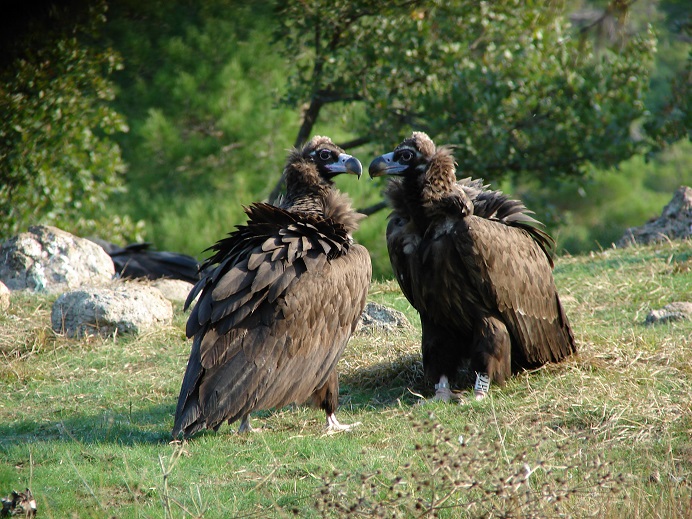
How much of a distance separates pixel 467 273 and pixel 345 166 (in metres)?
1.17

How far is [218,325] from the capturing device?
15.7ft

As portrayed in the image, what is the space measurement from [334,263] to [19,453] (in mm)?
2122

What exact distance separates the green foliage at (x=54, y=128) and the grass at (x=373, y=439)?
4431 millimetres

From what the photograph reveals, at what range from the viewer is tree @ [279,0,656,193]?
11891 mm

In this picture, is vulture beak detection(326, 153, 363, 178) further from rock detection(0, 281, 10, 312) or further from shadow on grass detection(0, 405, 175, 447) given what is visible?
rock detection(0, 281, 10, 312)

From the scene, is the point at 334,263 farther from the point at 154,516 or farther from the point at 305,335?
the point at 154,516

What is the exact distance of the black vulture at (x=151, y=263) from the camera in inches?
383

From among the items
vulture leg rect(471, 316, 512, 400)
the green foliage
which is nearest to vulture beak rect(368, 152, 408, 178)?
vulture leg rect(471, 316, 512, 400)

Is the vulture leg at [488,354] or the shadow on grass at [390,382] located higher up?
the vulture leg at [488,354]

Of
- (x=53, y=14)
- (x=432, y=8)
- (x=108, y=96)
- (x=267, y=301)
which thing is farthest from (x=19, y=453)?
(x=432, y=8)

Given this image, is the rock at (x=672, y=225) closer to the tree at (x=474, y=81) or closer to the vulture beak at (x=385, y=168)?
the tree at (x=474, y=81)

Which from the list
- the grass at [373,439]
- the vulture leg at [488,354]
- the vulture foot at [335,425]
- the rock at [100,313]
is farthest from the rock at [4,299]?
the vulture leg at [488,354]

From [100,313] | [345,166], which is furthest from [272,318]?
[100,313]

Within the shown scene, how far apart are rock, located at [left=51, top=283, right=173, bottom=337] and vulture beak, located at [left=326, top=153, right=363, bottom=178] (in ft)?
7.68
